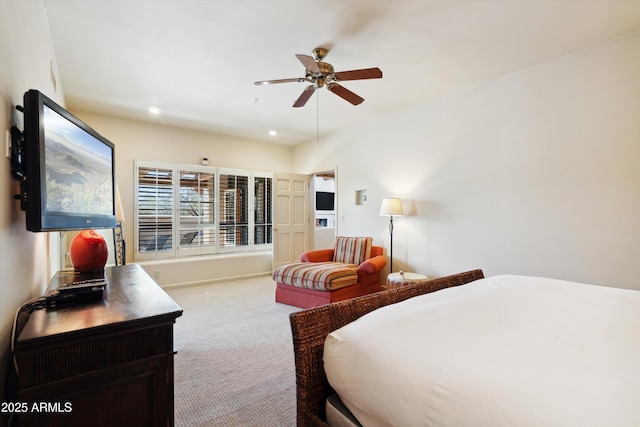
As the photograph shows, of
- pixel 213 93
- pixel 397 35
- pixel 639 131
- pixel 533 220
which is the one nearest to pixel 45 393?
pixel 397 35

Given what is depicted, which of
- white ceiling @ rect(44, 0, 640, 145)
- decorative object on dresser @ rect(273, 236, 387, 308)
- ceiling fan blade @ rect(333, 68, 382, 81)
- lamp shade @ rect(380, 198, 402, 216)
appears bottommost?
decorative object on dresser @ rect(273, 236, 387, 308)

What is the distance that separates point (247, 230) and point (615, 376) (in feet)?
17.8

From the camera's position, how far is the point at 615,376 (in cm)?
87

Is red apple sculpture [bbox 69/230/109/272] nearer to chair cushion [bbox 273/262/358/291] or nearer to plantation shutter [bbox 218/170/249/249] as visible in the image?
chair cushion [bbox 273/262/358/291]

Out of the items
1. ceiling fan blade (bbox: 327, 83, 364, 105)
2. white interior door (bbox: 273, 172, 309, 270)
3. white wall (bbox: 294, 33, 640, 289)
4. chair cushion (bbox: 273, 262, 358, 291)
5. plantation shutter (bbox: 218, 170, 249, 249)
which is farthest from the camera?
white interior door (bbox: 273, 172, 309, 270)

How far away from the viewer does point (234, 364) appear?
7.76 ft

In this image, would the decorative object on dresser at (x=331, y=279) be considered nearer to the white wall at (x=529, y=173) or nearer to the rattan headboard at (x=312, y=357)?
the white wall at (x=529, y=173)

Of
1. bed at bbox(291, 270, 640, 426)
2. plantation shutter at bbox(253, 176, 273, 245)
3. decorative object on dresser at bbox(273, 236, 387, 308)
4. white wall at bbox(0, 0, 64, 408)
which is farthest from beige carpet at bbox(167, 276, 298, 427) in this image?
plantation shutter at bbox(253, 176, 273, 245)

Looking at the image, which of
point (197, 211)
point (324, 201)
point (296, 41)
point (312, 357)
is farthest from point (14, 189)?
point (324, 201)

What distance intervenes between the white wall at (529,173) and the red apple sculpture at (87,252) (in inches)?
137

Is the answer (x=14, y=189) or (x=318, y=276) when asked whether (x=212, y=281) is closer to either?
(x=318, y=276)

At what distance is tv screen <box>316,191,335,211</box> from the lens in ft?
24.6

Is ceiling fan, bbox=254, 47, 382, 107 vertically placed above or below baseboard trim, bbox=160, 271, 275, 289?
above

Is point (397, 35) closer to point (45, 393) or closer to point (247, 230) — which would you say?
point (45, 393)
